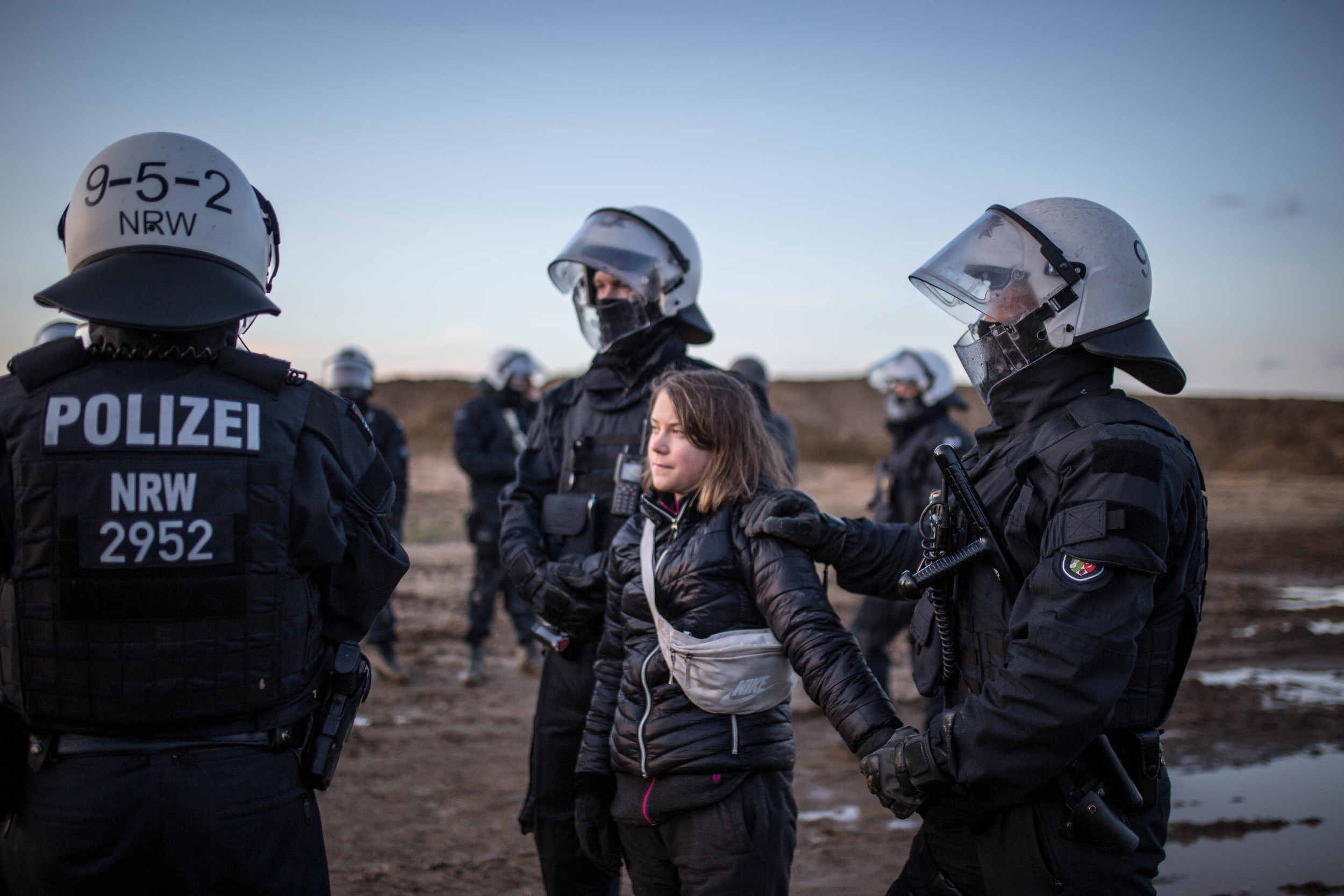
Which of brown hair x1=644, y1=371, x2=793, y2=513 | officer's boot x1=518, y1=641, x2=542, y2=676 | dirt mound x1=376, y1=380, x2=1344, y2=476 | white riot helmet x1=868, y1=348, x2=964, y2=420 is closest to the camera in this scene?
brown hair x1=644, y1=371, x2=793, y2=513

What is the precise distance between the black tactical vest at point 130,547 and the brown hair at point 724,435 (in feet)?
3.75

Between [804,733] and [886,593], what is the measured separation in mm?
3597

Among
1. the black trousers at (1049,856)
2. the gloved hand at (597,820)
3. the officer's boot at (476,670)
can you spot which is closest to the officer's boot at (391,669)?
the officer's boot at (476,670)

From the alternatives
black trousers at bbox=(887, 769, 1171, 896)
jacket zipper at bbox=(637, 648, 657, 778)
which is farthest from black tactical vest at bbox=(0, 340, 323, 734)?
black trousers at bbox=(887, 769, 1171, 896)

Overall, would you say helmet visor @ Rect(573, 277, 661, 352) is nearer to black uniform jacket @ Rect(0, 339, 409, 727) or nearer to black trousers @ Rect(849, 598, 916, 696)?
black uniform jacket @ Rect(0, 339, 409, 727)

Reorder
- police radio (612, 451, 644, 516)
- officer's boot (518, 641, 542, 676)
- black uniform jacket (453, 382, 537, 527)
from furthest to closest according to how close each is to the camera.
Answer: black uniform jacket (453, 382, 537, 527) → officer's boot (518, 641, 542, 676) → police radio (612, 451, 644, 516)

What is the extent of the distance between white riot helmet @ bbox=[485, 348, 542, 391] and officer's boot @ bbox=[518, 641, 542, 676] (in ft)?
7.70

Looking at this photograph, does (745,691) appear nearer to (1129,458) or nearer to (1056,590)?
(1056,590)

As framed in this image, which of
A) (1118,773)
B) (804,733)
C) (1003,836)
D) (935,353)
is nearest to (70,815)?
(1003,836)

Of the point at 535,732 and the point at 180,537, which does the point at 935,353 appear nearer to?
the point at 535,732

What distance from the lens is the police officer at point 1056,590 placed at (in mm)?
1779

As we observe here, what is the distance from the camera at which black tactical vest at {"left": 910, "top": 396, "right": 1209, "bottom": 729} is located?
191 cm

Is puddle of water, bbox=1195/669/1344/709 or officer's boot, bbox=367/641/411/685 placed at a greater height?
puddle of water, bbox=1195/669/1344/709

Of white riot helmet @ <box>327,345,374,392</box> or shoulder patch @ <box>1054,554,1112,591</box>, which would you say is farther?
white riot helmet @ <box>327,345,374,392</box>
